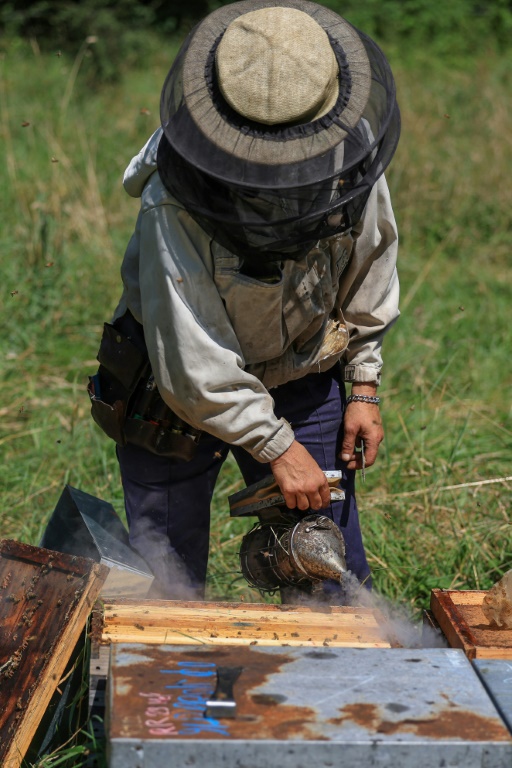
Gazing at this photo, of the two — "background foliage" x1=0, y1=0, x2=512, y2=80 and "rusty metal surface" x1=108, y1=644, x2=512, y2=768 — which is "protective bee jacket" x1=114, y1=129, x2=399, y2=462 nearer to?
"rusty metal surface" x1=108, y1=644, x2=512, y2=768

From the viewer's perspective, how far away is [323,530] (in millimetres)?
2900

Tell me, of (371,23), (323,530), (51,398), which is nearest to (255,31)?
(323,530)

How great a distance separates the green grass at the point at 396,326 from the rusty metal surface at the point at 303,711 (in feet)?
5.13


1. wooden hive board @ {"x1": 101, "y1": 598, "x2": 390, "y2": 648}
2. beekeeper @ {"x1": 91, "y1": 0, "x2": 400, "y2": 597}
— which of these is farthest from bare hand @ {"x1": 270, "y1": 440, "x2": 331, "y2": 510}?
wooden hive board @ {"x1": 101, "y1": 598, "x2": 390, "y2": 648}

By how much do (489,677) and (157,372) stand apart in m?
1.23

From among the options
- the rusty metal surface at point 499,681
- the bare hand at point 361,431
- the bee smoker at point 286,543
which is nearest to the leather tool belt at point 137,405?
the bee smoker at point 286,543

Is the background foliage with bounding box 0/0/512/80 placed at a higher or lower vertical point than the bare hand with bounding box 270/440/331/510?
lower

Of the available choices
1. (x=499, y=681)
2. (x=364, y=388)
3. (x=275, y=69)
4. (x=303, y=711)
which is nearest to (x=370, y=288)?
(x=364, y=388)

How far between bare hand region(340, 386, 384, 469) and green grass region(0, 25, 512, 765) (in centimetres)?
66

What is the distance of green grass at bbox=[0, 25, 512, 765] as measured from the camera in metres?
3.99

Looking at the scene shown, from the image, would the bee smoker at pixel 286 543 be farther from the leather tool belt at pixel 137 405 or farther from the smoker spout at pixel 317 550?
the leather tool belt at pixel 137 405

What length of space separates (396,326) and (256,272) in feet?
11.5

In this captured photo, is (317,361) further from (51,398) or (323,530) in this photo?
(51,398)

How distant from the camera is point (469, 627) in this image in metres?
2.46
